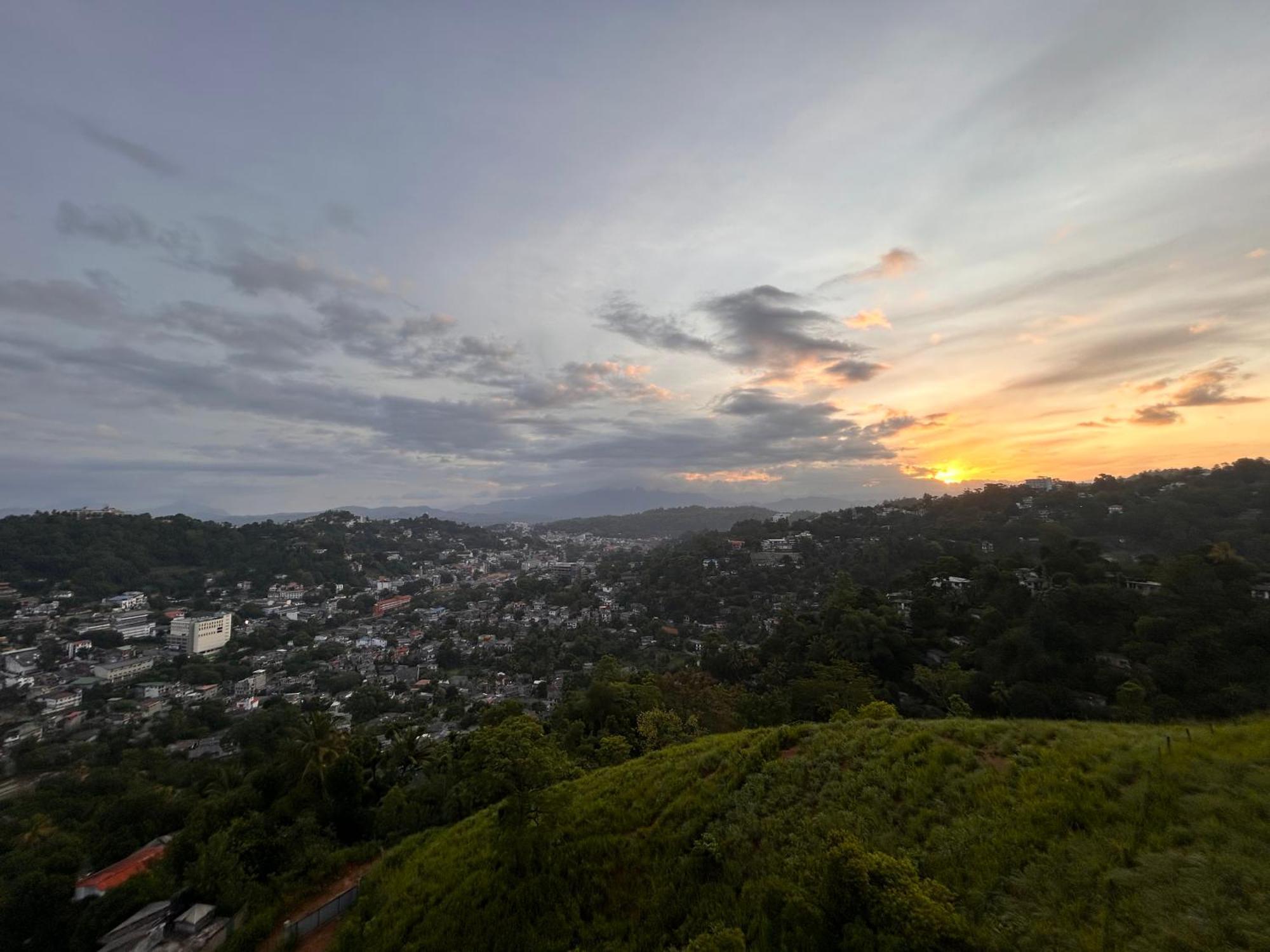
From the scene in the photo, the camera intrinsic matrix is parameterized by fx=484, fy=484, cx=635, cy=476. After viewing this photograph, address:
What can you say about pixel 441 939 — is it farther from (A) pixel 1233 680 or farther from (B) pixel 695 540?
(B) pixel 695 540

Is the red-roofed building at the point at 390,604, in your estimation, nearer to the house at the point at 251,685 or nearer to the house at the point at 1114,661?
the house at the point at 251,685

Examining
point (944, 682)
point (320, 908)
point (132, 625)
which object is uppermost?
point (944, 682)

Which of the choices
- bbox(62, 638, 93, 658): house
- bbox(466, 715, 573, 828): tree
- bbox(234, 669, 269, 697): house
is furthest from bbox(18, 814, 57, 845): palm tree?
bbox(62, 638, 93, 658): house

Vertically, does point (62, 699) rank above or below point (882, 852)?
below

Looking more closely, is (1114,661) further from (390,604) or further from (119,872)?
(390,604)

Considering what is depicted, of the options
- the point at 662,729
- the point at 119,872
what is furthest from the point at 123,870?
the point at 662,729
